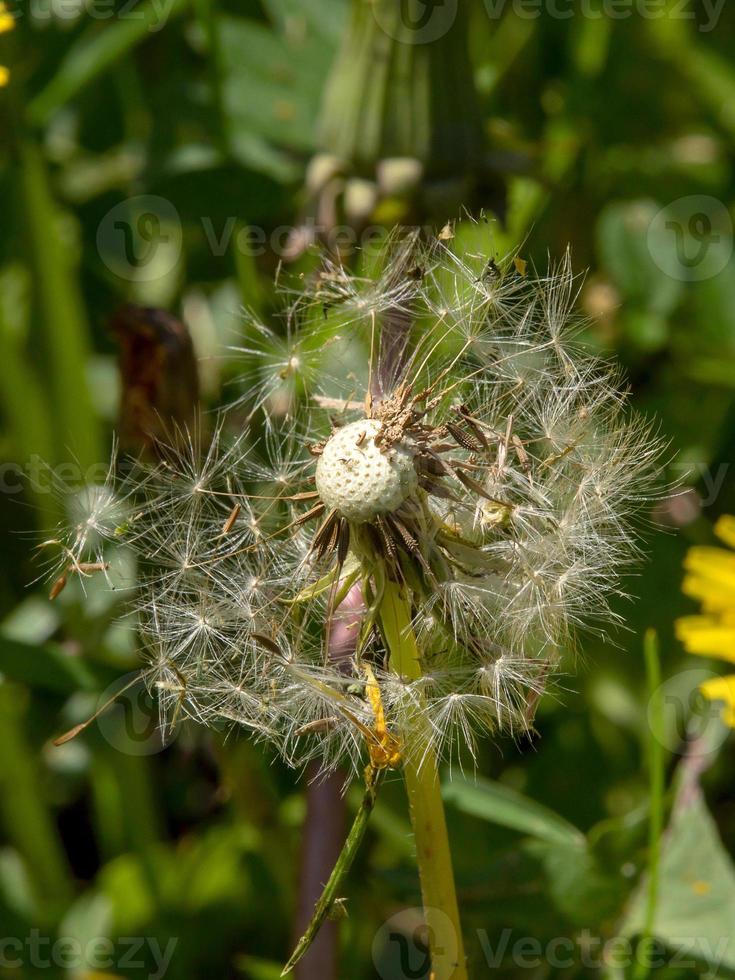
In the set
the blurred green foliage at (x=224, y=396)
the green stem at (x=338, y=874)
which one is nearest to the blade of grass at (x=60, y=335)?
the blurred green foliage at (x=224, y=396)

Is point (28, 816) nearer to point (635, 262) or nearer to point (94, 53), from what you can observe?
point (94, 53)

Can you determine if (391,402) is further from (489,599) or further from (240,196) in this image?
(240,196)

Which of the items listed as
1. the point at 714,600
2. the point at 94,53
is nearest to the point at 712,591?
the point at 714,600

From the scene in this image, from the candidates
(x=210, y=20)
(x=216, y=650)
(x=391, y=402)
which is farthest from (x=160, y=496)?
(x=210, y=20)

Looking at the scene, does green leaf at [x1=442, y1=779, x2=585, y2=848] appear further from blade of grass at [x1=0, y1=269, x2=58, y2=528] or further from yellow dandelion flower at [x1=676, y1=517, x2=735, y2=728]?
blade of grass at [x1=0, y1=269, x2=58, y2=528]

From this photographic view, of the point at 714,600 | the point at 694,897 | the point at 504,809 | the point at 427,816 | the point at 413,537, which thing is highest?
the point at 413,537

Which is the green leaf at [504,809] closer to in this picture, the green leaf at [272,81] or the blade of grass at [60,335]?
the blade of grass at [60,335]
